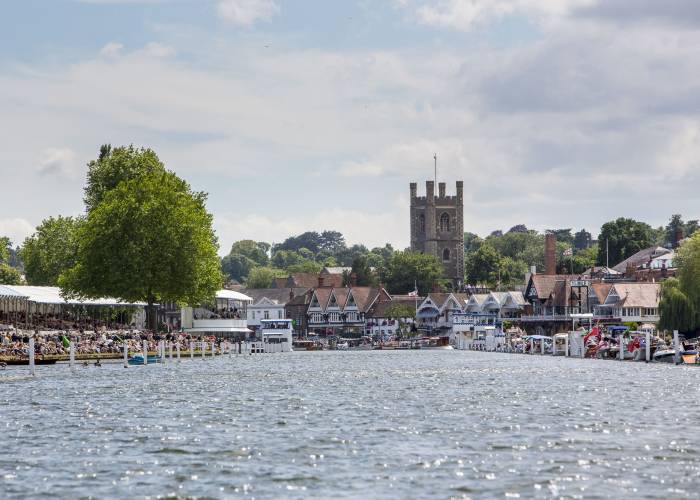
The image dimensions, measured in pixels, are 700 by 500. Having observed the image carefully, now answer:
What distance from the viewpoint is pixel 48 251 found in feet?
499

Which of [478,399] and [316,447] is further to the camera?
[478,399]

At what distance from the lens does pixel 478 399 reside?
50.8 meters

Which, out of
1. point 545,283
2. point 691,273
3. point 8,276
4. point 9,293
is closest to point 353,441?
point 9,293

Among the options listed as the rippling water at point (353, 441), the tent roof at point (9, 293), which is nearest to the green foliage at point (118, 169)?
the tent roof at point (9, 293)

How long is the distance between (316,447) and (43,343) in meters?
59.8

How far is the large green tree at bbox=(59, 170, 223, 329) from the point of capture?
108m

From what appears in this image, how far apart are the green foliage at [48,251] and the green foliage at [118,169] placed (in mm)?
17829

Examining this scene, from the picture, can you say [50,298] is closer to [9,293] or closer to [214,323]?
[9,293]

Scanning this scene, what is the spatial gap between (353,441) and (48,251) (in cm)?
12314

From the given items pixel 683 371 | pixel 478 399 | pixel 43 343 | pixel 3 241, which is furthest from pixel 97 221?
pixel 3 241

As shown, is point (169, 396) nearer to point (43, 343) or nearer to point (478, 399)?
point (478, 399)

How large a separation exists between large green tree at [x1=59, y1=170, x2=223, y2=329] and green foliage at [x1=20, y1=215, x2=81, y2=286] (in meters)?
33.3

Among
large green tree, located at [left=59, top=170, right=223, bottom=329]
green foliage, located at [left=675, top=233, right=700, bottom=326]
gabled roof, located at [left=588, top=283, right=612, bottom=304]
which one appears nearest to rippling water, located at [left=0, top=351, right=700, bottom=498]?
large green tree, located at [left=59, top=170, right=223, bottom=329]

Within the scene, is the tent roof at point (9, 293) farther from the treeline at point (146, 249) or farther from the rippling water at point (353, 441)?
the rippling water at point (353, 441)
